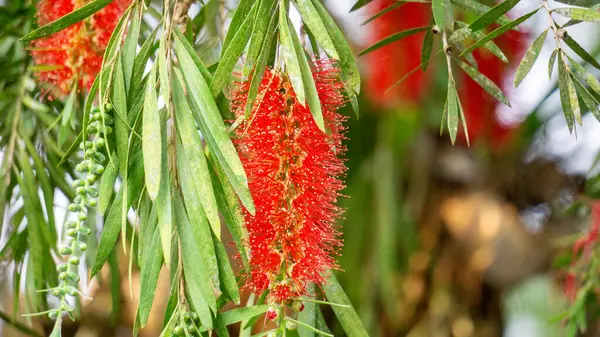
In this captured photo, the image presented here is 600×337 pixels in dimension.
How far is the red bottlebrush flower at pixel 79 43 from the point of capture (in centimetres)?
86

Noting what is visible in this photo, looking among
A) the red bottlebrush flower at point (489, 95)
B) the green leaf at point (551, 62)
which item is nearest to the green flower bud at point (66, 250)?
the green leaf at point (551, 62)

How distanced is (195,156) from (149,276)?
0.12 metres

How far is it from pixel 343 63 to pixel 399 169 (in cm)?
126

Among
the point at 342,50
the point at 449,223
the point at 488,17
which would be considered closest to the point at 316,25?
the point at 342,50

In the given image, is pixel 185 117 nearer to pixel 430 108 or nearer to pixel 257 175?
pixel 257 175

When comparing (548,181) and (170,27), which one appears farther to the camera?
(548,181)

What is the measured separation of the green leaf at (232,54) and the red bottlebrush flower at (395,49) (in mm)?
398

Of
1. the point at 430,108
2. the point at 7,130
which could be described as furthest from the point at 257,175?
the point at 430,108

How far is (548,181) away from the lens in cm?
202

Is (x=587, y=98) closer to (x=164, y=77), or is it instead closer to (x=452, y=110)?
(x=452, y=110)

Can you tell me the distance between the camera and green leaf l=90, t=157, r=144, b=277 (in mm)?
680

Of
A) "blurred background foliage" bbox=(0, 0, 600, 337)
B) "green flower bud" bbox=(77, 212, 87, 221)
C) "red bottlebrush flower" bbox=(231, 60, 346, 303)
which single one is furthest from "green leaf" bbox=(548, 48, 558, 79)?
"blurred background foliage" bbox=(0, 0, 600, 337)

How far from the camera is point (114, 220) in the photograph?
689 millimetres

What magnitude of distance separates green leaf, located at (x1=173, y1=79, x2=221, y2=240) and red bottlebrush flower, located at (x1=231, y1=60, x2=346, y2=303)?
4 centimetres
